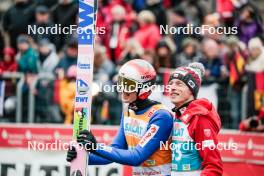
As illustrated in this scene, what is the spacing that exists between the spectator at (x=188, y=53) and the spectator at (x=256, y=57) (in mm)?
1094

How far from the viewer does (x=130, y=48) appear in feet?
54.1

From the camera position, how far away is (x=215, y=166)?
8.70m

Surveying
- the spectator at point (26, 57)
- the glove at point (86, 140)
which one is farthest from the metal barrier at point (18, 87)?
the glove at point (86, 140)

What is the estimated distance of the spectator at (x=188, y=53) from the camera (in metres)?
16.5

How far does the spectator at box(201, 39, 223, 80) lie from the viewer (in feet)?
52.6

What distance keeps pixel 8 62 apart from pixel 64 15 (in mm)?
1489

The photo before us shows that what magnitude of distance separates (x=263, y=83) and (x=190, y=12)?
4.03 metres

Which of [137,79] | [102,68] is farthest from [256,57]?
[137,79]

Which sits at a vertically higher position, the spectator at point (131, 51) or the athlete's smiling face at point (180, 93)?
the spectator at point (131, 51)

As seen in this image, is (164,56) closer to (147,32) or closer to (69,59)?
(147,32)

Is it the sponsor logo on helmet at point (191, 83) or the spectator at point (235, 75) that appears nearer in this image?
the sponsor logo on helmet at point (191, 83)

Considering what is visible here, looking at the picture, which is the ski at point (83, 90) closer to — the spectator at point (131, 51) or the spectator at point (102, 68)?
the spectator at point (102, 68)

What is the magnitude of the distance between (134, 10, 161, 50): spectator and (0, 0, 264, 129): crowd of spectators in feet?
0.06

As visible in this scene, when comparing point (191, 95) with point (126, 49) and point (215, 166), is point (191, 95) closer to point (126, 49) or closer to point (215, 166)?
point (215, 166)
